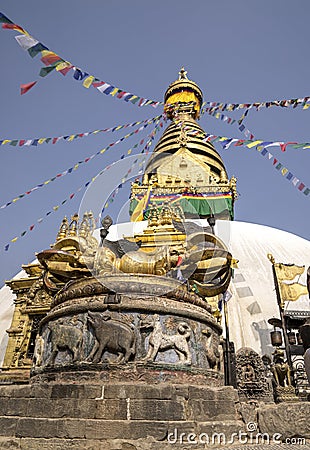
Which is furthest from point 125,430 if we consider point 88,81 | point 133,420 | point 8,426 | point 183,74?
point 183,74

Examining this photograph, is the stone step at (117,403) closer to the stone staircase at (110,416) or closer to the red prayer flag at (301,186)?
the stone staircase at (110,416)

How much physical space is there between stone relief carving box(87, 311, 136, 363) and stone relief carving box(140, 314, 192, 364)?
0.28 metres

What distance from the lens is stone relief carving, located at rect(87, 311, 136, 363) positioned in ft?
17.2

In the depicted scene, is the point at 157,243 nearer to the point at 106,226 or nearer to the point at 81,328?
the point at 106,226

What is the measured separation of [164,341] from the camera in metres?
5.45

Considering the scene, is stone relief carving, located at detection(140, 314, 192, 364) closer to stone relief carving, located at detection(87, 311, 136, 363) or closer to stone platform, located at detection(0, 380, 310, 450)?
stone relief carving, located at detection(87, 311, 136, 363)

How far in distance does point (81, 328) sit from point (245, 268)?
14075mm

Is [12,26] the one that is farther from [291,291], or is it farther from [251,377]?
[291,291]

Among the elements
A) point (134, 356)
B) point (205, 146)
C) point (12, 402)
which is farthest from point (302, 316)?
point (205, 146)

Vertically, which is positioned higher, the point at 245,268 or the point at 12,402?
the point at 245,268

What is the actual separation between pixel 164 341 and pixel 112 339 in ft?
2.78

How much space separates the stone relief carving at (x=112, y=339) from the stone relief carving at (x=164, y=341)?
0.28 meters

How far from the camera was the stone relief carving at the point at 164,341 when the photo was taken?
17.6 feet

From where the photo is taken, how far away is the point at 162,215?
47.1ft
